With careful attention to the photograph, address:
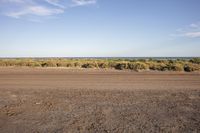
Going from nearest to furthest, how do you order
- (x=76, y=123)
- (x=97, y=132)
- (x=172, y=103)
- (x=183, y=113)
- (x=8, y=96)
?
(x=97, y=132)
(x=76, y=123)
(x=183, y=113)
(x=172, y=103)
(x=8, y=96)

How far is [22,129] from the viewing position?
8.11 meters

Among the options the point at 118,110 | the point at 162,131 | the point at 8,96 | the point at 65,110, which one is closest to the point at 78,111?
the point at 65,110

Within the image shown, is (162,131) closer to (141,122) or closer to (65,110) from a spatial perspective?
(141,122)

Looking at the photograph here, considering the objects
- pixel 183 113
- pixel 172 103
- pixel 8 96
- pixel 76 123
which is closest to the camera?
pixel 76 123

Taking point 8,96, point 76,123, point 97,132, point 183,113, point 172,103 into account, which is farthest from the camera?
point 8,96

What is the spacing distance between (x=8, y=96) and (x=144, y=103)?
6694 mm

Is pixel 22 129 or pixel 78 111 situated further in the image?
pixel 78 111

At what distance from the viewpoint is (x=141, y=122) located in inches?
341

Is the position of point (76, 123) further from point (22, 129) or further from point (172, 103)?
point (172, 103)

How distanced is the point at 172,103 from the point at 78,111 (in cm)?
402

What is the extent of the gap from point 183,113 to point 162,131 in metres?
2.40

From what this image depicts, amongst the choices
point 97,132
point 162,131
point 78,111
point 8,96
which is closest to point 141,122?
point 162,131

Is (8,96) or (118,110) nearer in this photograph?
(118,110)

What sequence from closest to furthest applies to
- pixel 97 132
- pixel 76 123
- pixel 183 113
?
1. pixel 97 132
2. pixel 76 123
3. pixel 183 113
